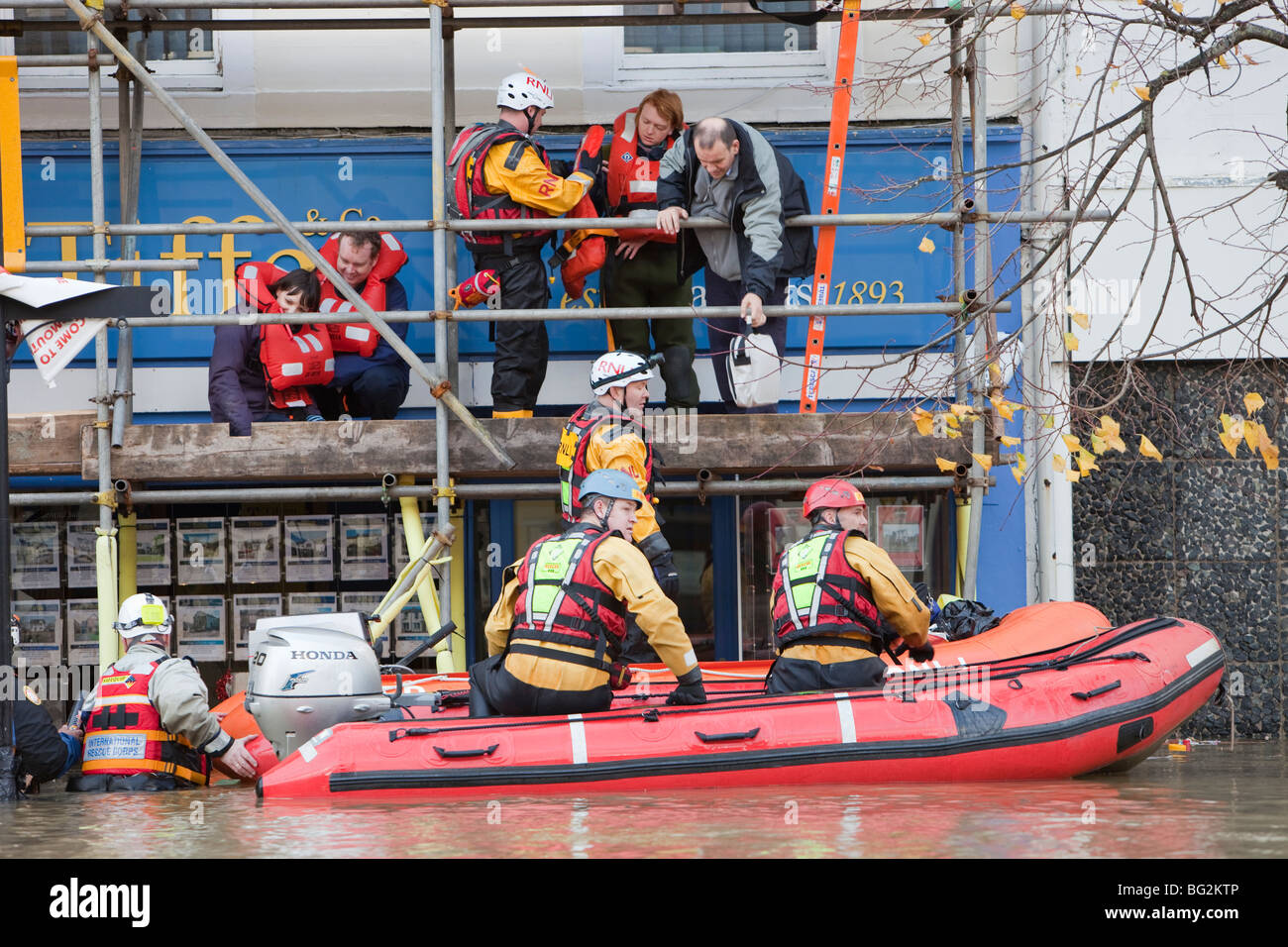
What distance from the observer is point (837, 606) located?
7.00m

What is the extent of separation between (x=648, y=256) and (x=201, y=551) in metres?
3.59

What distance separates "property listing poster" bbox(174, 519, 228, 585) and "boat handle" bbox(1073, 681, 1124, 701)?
568 centimetres

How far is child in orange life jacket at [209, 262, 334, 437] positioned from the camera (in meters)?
8.95

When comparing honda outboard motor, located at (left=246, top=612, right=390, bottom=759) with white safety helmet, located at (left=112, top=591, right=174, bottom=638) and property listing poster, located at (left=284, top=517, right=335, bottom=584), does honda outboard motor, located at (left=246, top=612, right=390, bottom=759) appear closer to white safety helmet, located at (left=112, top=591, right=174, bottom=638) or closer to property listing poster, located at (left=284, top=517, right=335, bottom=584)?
white safety helmet, located at (left=112, top=591, right=174, bottom=638)

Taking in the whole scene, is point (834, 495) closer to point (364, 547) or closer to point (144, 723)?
point (144, 723)

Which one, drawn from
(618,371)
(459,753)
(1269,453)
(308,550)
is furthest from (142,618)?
(1269,453)

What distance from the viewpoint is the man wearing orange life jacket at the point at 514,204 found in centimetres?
838

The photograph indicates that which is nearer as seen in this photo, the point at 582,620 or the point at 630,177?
the point at 582,620

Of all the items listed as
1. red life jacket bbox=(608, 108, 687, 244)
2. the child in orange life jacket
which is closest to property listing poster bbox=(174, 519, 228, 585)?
the child in orange life jacket

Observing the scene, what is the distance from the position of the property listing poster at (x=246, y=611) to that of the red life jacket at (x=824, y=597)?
4123 millimetres

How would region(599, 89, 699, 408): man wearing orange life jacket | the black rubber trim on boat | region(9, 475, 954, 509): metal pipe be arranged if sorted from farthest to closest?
region(599, 89, 699, 408): man wearing orange life jacket < region(9, 475, 954, 509): metal pipe < the black rubber trim on boat

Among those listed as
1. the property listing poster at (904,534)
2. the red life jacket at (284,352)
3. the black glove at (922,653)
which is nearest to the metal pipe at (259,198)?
the red life jacket at (284,352)
